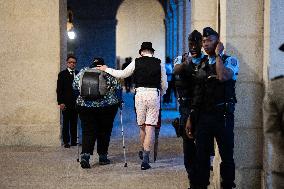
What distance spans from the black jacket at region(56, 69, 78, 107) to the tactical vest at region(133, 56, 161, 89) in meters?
2.56

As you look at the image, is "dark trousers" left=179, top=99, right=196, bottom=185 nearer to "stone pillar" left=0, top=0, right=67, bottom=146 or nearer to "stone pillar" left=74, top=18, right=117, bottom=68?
"stone pillar" left=0, top=0, right=67, bottom=146

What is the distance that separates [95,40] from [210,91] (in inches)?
1035

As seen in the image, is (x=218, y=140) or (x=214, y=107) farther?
(x=218, y=140)

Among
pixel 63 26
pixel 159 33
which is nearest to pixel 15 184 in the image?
A: pixel 63 26

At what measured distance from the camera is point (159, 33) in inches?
1667

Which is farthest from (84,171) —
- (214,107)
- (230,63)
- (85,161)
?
(230,63)

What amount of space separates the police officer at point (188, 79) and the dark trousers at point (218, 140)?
305 millimetres

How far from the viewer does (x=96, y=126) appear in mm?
10195

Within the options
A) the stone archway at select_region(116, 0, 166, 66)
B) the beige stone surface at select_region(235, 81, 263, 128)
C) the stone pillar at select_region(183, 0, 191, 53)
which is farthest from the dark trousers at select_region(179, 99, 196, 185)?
the stone archway at select_region(116, 0, 166, 66)

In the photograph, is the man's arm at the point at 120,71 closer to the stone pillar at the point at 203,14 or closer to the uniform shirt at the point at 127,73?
the uniform shirt at the point at 127,73

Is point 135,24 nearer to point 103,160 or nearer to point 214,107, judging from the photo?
point 103,160

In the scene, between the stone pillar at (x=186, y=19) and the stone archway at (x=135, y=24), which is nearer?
the stone pillar at (x=186, y=19)

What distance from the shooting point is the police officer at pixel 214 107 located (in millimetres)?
A: 6641

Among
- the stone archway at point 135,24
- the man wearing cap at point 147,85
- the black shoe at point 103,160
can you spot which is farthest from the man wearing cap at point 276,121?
the stone archway at point 135,24
